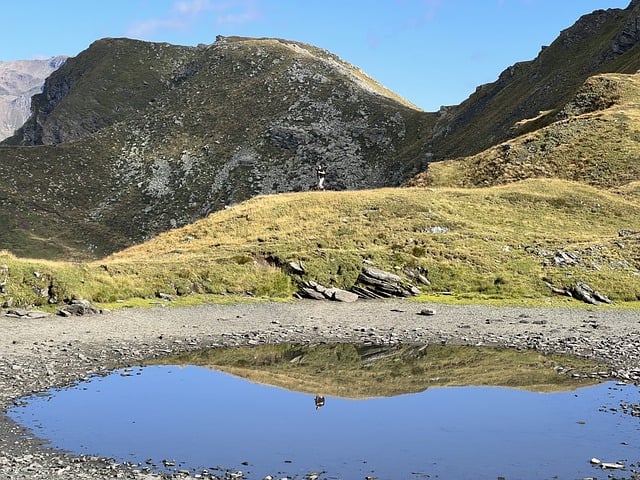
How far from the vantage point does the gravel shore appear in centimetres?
2808

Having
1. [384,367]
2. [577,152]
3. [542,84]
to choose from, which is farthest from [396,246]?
[542,84]

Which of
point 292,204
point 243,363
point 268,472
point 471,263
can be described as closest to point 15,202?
point 292,204

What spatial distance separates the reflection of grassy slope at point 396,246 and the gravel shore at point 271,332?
16.4 feet

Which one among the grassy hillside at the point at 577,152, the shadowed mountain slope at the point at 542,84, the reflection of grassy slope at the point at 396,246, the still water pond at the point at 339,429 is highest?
the shadowed mountain slope at the point at 542,84

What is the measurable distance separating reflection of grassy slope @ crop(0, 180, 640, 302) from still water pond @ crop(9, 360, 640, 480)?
67.1ft

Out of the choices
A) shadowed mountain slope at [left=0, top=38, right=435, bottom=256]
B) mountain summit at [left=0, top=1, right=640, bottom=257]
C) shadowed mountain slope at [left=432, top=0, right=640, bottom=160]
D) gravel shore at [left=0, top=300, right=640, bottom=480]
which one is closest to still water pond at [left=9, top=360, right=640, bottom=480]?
gravel shore at [left=0, top=300, right=640, bottom=480]

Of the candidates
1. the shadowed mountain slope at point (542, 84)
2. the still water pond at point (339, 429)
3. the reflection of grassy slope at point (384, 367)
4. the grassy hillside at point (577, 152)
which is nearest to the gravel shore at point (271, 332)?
the reflection of grassy slope at point (384, 367)

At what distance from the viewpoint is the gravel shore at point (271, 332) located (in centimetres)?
2808

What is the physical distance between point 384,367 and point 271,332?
8.85 m

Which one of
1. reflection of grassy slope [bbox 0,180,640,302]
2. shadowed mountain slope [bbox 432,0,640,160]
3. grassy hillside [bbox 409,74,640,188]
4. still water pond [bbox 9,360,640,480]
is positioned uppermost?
shadowed mountain slope [bbox 432,0,640,160]

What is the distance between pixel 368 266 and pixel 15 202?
Answer: 95.2 metres

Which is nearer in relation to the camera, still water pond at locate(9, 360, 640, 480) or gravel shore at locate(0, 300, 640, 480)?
still water pond at locate(9, 360, 640, 480)

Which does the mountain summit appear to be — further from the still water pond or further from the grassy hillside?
the still water pond

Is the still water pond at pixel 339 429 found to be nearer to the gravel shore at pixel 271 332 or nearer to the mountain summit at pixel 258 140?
the gravel shore at pixel 271 332
